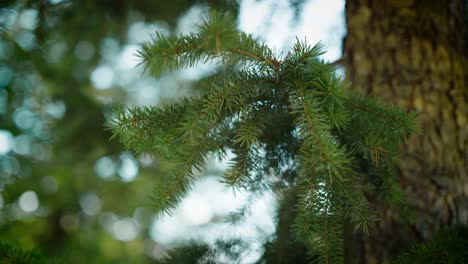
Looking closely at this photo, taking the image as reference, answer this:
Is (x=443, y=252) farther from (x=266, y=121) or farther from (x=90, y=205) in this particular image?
(x=90, y=205)

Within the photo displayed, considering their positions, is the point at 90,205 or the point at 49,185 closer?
the point at 49,185

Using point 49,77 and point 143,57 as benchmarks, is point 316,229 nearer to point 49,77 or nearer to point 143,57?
point 143,57

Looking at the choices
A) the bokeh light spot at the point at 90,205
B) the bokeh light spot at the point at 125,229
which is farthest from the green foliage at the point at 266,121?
the bokeh light spot at the point at 125,229

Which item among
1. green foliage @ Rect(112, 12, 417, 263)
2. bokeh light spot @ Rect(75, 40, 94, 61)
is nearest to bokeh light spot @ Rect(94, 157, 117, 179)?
bokeh light spot @ Rect(75, 40, 94, 61)

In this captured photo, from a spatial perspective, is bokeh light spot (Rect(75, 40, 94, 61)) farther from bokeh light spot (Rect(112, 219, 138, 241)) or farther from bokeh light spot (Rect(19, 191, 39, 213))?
bokeh light spot (Rect(112, 219, 138, 241))

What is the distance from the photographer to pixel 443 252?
0.69m

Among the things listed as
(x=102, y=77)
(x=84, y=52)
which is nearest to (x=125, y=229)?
(x=102, y=77)

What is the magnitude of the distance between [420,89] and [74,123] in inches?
68.8

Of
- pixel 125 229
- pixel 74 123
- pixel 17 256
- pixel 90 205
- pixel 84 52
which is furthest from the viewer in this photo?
pixel 125 229

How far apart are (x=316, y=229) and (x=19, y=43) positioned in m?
2.07

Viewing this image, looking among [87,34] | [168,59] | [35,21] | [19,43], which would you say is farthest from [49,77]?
[168,59]

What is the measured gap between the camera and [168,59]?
541 millimetres

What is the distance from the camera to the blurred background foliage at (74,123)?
1.79 meters

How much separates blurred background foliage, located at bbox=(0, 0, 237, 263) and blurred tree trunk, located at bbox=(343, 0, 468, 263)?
18.5 inches
